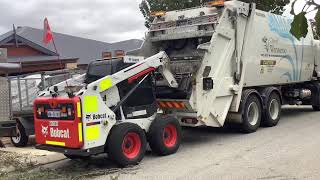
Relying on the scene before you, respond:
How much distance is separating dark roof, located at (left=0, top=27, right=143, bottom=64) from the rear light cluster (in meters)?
16.9

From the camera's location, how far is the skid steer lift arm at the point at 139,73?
7402 millimetres

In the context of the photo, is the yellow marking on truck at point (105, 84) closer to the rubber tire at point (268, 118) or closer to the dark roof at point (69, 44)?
the rubber tire at point (268, 118)

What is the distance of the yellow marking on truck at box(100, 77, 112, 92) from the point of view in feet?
24.2

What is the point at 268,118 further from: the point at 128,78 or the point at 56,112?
the point at 56,112

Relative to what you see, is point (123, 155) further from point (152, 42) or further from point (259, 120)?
point (259, 120)

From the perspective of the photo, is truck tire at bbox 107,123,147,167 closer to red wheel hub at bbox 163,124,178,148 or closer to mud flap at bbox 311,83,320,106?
red wheel hub at bbox 163,124,178,148

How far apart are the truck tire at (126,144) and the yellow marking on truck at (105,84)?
0.69 meters

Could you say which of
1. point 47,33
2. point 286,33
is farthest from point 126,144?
point 286,33

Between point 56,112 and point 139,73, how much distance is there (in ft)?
5.68

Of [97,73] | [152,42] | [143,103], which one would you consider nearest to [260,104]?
[152,42]

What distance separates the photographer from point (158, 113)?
8898 mm

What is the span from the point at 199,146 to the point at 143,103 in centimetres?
170

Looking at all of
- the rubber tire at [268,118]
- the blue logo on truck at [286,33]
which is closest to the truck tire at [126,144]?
the rubber tire at [268,118]

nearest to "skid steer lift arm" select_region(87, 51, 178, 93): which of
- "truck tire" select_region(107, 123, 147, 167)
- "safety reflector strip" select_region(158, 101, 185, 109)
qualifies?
"safety reflector strip" select_region(158, 101, 185, 109)
